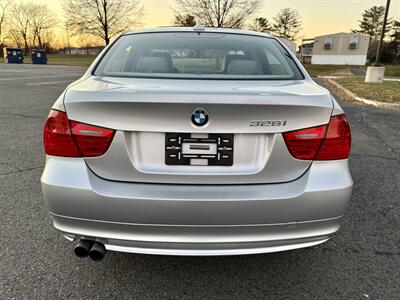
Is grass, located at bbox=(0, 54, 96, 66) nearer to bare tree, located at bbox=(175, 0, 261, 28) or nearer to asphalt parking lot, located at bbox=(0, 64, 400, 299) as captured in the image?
bare tree, located at bbox=(175, 0, 261, 28)

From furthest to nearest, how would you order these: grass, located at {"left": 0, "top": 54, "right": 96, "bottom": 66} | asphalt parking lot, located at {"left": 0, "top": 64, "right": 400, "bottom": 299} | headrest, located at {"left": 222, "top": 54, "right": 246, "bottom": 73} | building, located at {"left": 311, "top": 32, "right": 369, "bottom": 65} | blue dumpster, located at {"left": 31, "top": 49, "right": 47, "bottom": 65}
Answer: building, located at {"left": 311, "top": 32, "right": 369, "bottom": 65} → grass, located at {"left": 0, "top": 54, "right": 96, "bottom": 66} → blue dumpster, located at {"left": 31, "top": 49, "right": 47, "bottom": 65} → headrest, located at {"left": 222, "top": 54, "right": 246, "bottom": 73} → asphalt parking lot, located at {"left": 0, "top": 64, "right": 400, "bottom": 299}

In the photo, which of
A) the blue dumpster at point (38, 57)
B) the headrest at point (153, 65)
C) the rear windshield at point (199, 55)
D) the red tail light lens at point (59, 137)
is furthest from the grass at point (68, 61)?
the red tail light lens at point (59, 137)

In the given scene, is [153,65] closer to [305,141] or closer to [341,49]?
[305,141]

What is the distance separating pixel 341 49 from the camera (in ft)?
177

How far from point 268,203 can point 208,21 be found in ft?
105

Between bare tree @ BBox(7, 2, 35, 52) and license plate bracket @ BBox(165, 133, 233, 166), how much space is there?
7747 cm

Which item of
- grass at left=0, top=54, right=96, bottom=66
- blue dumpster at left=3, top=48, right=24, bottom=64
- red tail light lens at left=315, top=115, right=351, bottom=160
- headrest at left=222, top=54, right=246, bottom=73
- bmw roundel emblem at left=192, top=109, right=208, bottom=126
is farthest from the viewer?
grass at left=0, top=54, right=96, bottom=66

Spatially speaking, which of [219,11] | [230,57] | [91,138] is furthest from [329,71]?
[91,138]

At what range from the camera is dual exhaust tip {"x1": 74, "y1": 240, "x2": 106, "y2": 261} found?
1.79 m

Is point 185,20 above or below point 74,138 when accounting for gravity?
above

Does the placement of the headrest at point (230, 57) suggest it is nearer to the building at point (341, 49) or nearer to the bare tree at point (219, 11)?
the bare tree at point (219, 11)

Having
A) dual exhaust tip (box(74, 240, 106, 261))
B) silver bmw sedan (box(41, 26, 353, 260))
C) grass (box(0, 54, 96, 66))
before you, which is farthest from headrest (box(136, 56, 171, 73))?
grass (box(0, 54, 96, 66))

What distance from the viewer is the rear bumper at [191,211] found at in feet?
5.50

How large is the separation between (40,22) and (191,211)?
79928mm
